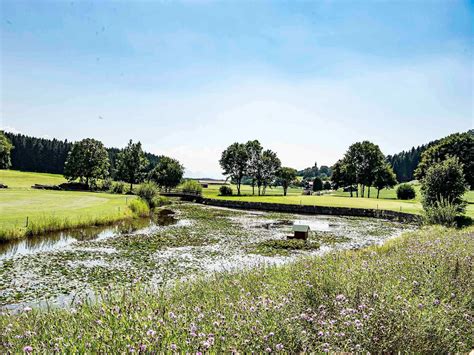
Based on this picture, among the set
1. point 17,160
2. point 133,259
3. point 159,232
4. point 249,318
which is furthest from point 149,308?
point 17,160

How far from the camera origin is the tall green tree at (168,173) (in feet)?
281

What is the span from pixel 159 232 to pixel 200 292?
18770 mm

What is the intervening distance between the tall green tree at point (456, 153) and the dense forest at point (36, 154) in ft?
306

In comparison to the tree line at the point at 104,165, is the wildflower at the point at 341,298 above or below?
below

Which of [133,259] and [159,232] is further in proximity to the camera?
[159,232]

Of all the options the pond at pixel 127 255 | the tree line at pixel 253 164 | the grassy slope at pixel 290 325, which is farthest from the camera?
the tree line at pixel 253 164

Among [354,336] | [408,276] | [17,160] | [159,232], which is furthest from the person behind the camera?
[17,160]

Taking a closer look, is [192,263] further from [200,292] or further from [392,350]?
[392,350]

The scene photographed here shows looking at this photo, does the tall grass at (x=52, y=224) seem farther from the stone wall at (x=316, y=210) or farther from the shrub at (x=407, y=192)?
the shrub at (x=407, y=192)

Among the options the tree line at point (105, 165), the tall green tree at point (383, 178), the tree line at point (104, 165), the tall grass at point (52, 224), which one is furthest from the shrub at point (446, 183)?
the tree line at point (104, 165)

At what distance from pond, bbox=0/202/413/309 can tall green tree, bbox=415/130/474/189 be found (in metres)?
29.1

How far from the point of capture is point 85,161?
75.8 meters

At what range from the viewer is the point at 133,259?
15578 mm

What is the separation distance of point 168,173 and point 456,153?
2502 inches
